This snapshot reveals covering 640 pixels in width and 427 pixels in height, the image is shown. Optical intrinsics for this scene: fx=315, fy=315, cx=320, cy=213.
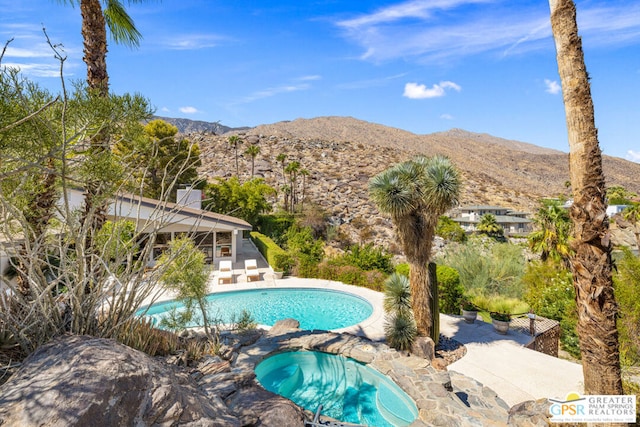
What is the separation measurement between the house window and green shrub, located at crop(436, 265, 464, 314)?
13.0m

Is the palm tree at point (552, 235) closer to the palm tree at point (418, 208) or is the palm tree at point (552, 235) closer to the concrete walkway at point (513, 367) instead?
the concrete walkway at point (513, 367)

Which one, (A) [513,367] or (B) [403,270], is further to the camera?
(B) [403,270]

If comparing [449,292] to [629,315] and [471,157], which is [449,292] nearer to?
[629,315]

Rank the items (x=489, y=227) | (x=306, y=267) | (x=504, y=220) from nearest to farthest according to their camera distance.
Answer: (x=306, y=267) < (x=489, y=227) < (x=504, y=220)

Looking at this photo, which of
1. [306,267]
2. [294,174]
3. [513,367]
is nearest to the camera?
[513,367]

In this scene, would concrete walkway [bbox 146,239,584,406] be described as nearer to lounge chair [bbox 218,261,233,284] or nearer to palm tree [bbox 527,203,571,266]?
lounge chair [bbox 218,261,233,284]

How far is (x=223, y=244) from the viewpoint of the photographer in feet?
65.2

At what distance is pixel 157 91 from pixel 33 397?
588 cm

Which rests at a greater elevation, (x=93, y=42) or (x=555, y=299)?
(x=93, y=42)

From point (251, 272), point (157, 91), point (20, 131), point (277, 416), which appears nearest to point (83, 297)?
point (20, 131)

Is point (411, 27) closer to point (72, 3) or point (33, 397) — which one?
point (72, 3)

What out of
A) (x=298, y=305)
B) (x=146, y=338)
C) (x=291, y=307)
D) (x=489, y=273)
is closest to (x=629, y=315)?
(x=489, y=273)

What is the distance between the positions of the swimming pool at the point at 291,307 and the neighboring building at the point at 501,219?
30.0 meters

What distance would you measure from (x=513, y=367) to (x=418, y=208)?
15.8 ft
